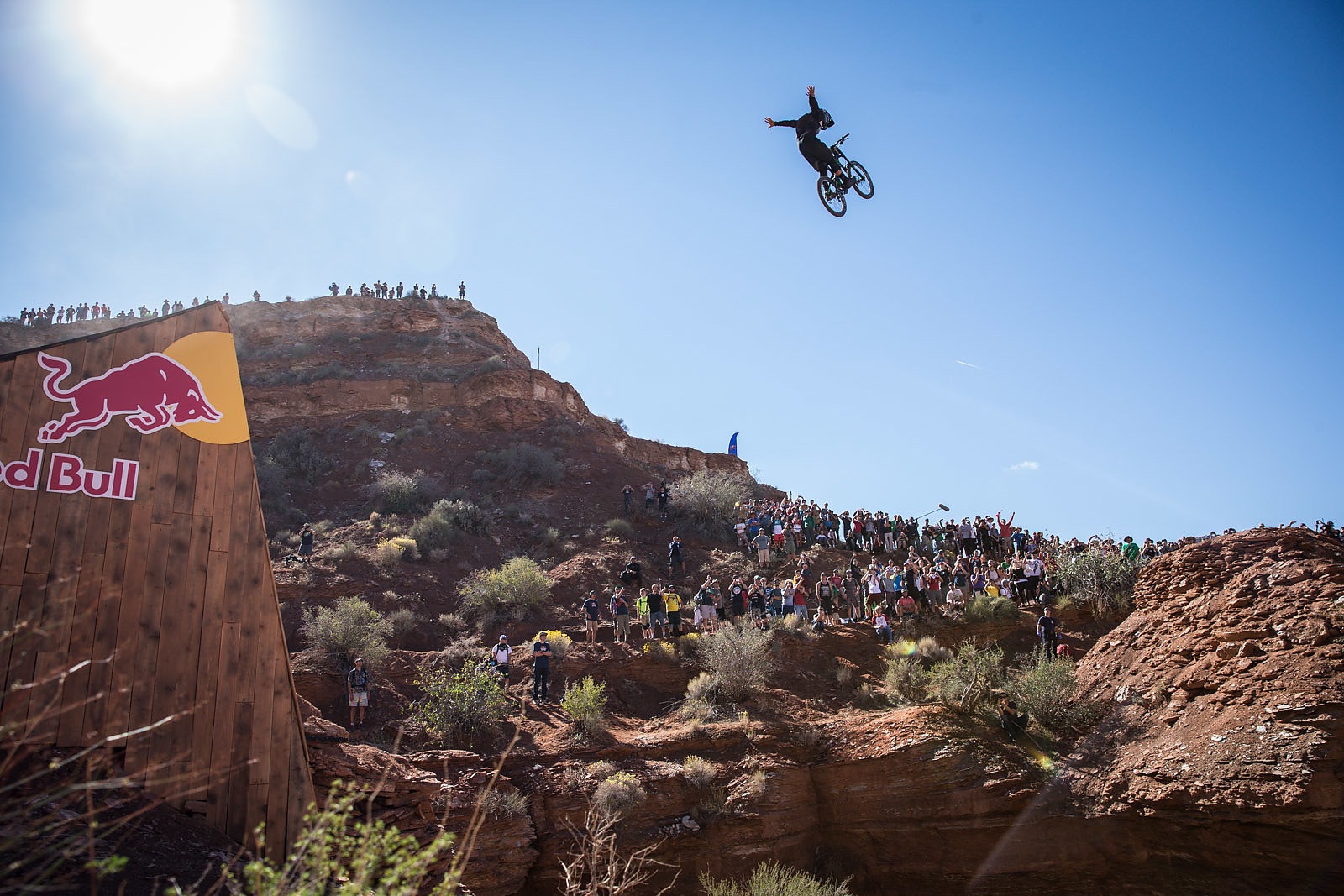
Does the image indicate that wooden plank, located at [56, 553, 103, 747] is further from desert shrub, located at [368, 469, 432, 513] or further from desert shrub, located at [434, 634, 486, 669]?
desert shrub, located at [368, 469, 432, 513]

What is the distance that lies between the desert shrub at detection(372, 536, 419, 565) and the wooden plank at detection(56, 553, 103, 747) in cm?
1520

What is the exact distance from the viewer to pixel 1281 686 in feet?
40.7

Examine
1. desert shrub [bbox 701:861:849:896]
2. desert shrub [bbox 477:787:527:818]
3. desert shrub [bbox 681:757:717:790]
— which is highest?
desert shrub [bbox 681:757:717:790]

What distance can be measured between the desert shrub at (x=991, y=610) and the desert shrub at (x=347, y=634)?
13778 mm

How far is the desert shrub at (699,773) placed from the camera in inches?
592

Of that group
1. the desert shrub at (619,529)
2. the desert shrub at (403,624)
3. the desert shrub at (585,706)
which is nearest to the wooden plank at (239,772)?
the desert shrub at (585,706)

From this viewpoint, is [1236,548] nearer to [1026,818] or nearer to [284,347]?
[1026,818]

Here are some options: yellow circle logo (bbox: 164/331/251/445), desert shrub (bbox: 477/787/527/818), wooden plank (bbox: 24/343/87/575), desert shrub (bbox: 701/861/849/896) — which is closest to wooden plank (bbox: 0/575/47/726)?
wooden plank (bbox: 24/343/87/575)

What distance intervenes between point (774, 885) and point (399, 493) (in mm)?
22615

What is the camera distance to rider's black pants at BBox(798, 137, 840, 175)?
13.0 m

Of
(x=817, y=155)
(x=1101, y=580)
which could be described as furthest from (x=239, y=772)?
(x=1101, y=580)

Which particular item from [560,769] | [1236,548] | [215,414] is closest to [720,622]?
[560,769]

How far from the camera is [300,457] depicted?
3534 centimetres

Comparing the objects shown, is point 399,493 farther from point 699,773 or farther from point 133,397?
point 133,397
